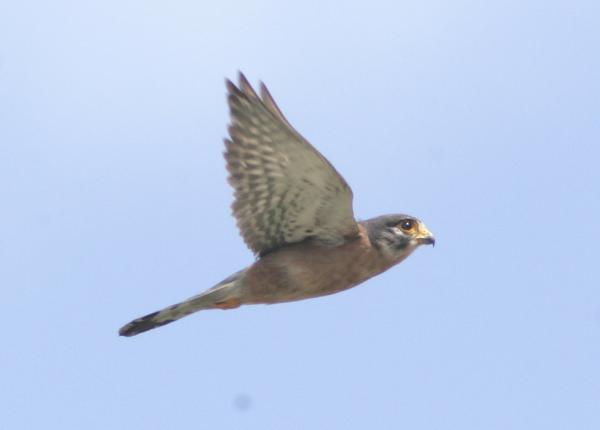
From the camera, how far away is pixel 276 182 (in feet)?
43.0

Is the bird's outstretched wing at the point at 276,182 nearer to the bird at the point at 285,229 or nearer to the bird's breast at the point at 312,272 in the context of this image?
the bird at the point at 285,229

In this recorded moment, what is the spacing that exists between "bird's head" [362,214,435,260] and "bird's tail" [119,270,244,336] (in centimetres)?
142

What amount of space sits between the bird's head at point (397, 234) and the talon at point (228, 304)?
58.8 inches

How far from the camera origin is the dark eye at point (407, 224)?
45.0 feet

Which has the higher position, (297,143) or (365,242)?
(297,143)

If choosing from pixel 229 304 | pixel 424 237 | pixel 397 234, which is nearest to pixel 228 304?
pixel 229 304

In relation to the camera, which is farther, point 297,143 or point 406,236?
point 406,236

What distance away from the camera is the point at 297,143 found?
1254 centimetres

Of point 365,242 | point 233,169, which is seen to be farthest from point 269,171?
point 365,242

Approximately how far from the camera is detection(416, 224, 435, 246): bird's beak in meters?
→ 13.8

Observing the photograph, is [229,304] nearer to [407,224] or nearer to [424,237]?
[407,224]

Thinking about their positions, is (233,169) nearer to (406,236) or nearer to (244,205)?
(244,205)

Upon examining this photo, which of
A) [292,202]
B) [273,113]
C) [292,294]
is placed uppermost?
[273,113]

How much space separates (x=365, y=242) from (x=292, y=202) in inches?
33.0
